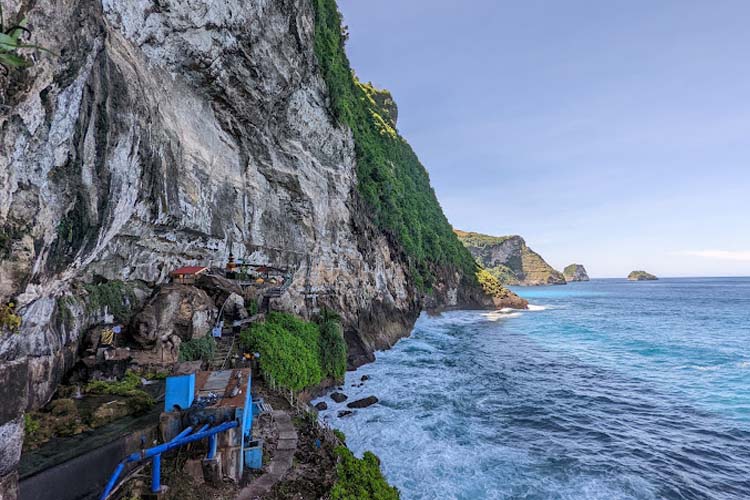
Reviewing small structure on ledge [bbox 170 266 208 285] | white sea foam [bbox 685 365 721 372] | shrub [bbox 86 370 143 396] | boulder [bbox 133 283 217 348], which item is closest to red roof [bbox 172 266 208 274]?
small structure on ledge [bbox 170 266 208 285]

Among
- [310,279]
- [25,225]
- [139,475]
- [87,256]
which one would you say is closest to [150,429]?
[139,475]

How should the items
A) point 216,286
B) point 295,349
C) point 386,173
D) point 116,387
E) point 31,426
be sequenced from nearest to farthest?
point 31,426 < point 116,387 < point 216,286 < point 295,349 < point 386,173

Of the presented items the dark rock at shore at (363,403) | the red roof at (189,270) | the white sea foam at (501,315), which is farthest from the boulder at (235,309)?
the white sea foam at (501,315)

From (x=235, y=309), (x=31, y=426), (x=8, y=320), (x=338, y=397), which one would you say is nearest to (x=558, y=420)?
(x=338, y=397)

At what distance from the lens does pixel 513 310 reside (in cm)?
6712

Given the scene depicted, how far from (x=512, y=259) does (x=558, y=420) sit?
569 ft

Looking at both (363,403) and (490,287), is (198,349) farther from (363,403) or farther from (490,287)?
(490,287)

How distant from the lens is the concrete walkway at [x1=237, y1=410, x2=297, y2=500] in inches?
290

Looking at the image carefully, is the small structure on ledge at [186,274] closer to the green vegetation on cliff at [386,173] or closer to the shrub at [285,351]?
the shrub at [285,351]

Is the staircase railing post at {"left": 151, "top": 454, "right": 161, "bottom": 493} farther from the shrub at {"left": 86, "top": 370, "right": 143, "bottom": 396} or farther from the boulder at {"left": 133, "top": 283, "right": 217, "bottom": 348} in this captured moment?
the boulder at {"left": 133, "top": 283, "right": 217, "bottom": 348}

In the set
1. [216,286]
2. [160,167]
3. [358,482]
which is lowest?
[358,482]

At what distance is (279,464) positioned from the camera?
847 centimetres

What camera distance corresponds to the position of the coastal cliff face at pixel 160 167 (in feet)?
19.4

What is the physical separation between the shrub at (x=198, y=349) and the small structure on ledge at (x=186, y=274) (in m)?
2.91
